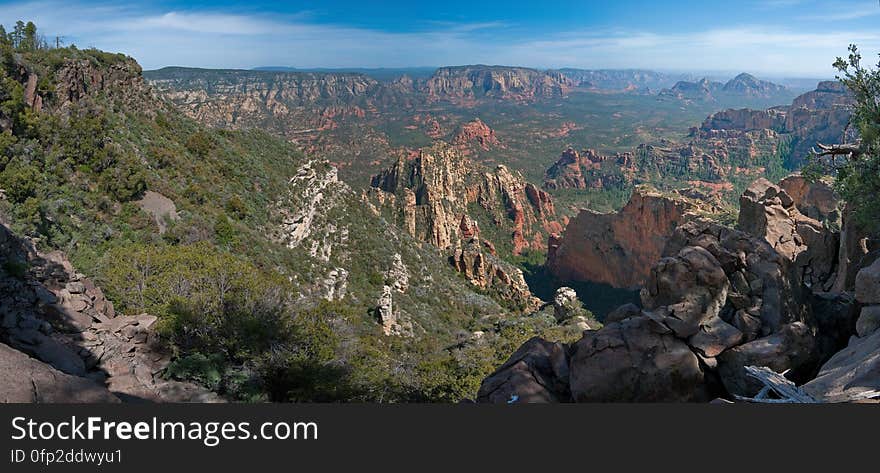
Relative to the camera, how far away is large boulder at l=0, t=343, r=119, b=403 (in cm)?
614

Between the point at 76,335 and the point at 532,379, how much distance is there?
10.1 metres

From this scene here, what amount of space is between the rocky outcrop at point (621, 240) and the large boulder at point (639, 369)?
56692 mm

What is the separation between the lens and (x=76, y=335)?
1064 centimetres

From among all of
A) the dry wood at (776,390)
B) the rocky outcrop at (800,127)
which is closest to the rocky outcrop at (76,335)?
the dry wood at (776,390)

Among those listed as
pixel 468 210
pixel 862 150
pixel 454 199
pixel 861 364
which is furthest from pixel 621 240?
pixel 861 364

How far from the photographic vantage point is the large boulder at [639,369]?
27.0 feet

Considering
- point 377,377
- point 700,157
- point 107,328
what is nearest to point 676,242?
point 377,377

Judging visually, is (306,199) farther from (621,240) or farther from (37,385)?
(621,240)

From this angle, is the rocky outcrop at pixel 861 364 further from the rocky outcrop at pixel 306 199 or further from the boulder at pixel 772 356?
the rocky outcrop at pixel 306 199

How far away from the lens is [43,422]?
4.66m

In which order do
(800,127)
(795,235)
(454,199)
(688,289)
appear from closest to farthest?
(688,289) → (795,235) → (454,199) → (800,127)

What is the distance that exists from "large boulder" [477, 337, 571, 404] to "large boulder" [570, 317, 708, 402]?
41 centimetres

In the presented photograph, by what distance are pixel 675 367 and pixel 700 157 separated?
18002cm

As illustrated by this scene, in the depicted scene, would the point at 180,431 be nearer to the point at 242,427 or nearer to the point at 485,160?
the point at 242,427
